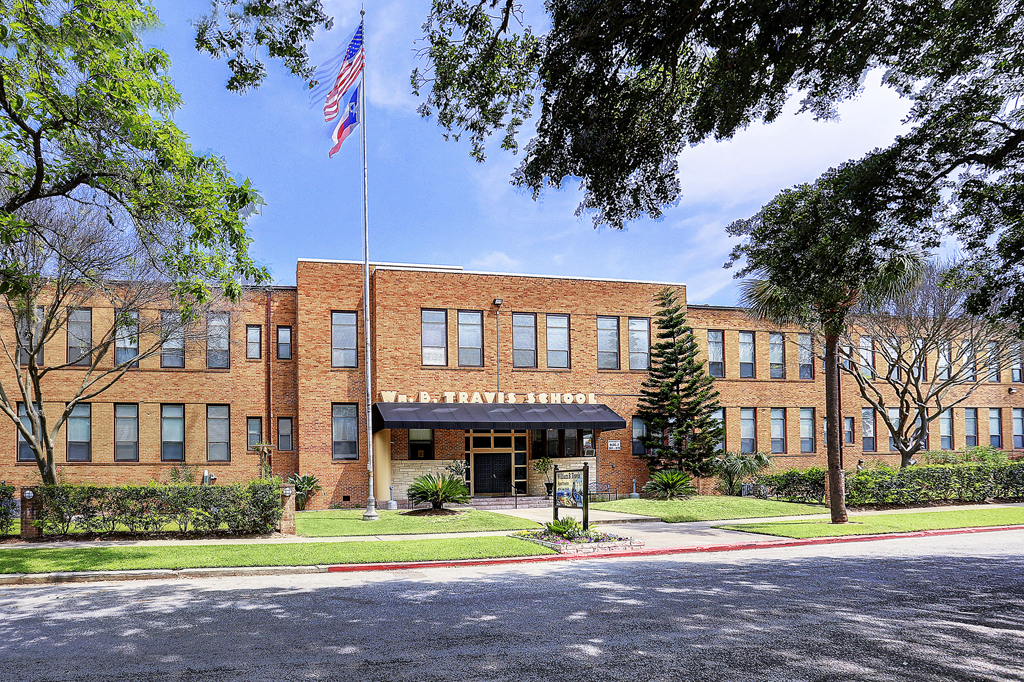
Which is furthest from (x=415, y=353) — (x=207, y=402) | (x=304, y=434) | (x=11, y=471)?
(x=11, y=471)

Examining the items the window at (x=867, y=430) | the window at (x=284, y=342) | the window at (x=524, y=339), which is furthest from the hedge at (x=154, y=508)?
the window at (x=867, y=430)

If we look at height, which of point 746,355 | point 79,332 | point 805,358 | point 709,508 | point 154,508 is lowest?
point 709,508

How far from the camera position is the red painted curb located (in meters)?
13.8

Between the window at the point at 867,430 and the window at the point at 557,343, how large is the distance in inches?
642

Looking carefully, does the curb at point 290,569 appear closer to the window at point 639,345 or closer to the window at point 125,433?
the window at point 639,345

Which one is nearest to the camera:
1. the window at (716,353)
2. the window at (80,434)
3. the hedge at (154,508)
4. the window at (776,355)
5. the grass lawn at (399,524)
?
the hedge at (154,508)

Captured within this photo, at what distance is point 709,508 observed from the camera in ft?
82.3

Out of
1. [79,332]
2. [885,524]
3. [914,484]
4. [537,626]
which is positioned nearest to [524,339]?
[885,524]

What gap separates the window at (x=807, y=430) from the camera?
119 ft

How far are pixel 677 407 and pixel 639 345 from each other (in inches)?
128

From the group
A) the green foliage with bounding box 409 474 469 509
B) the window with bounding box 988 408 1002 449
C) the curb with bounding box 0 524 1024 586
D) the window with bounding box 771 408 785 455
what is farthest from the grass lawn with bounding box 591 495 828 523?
the window with bounding box 988 408 1002 449

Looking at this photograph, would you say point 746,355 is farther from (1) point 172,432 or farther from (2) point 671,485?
(1) point 172,432

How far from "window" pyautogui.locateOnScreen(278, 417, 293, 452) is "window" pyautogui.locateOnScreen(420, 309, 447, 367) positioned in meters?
5.80

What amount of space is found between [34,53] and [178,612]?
309 inches
